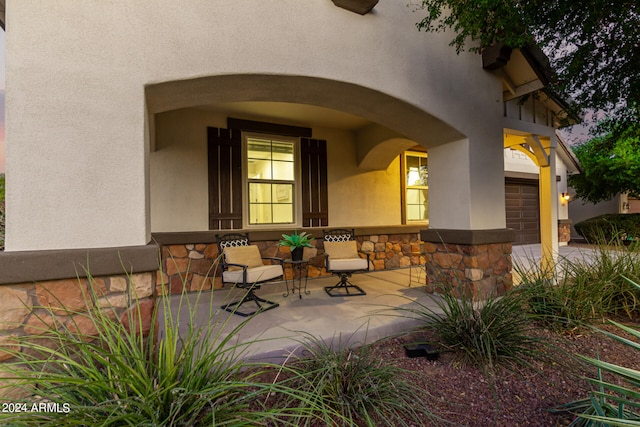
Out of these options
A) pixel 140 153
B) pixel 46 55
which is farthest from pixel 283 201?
pixel 46 55

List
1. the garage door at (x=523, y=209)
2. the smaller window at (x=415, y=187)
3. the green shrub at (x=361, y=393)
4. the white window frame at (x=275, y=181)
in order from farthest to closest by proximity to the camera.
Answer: the garage door at (x=523, y=209) < the smaller window at (x=415, y=187) < the white window frame at (x=275, y=181) < the green shrub at (x=361, y=393)

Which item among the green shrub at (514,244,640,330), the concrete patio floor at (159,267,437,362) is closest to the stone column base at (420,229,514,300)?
the concrete patio floor at (159,267,437,362)

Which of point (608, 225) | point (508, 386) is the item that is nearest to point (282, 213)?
point (508, 386)

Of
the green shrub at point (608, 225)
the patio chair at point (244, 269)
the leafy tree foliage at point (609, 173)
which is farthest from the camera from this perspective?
the green shrub at point (608, 225)

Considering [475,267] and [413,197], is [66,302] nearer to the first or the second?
[475,267]

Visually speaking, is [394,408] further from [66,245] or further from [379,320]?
[66,245]

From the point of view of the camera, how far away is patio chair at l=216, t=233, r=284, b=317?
3.43 metres

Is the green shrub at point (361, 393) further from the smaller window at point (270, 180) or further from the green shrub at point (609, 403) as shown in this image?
the smaller window at point (270, 180)

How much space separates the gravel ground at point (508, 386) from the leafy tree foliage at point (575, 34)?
2.72 m

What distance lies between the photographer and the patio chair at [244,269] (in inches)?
135

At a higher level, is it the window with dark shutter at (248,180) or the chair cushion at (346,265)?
the window with dark shutter at (248,180)

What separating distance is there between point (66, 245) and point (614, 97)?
17.3 ft

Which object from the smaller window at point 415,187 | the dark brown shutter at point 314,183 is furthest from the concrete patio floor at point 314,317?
the smaller window at point 415,187

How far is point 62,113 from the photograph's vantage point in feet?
6.09
